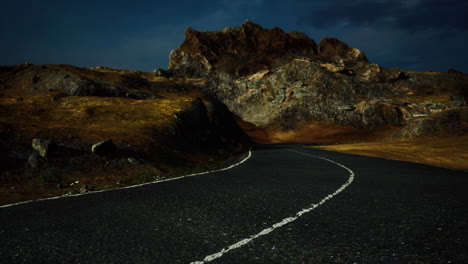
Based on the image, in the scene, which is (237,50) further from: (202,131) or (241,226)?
(241,226)

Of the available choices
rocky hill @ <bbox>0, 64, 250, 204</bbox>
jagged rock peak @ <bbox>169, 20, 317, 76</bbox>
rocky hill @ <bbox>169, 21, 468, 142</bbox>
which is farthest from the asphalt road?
jagged rock peak @ <bbox>169, 20, 317, 76</bbox>

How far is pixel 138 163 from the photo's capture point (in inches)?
568

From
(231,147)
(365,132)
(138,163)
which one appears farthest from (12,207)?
(365,132)

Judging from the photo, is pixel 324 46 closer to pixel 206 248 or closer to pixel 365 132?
pixel 365 132

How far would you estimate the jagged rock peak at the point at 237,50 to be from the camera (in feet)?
289

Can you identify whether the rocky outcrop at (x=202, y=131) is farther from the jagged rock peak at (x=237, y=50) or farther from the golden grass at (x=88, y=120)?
the jagged rock peak at (x=237, y=50)

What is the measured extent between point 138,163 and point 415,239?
1284cm

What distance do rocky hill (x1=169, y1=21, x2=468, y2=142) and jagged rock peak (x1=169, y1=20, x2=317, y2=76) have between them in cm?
32

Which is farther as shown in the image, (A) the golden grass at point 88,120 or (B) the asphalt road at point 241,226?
(A) the golden grass at point 88,120

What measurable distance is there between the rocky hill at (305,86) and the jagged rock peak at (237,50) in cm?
32

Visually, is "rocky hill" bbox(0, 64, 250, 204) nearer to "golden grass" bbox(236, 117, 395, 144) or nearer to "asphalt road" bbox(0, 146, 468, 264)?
"asphalt road" bbox(0, 146, 468, 264)

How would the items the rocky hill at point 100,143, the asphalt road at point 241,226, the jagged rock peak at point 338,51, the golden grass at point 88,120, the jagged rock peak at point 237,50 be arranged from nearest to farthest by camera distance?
1. the asphalt road at point 241,226
2. the rocky hill at point 100,143
3. the golden grass at point 88,120
4. the jagged rock peak at point 237,50
5. the jagged rock peak at point 338,51

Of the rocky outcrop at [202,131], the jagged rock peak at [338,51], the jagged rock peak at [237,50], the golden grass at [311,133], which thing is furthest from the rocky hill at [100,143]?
the jagged rock peak at [338,51]

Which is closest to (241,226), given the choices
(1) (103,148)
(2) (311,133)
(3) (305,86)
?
(1) (103,148)
